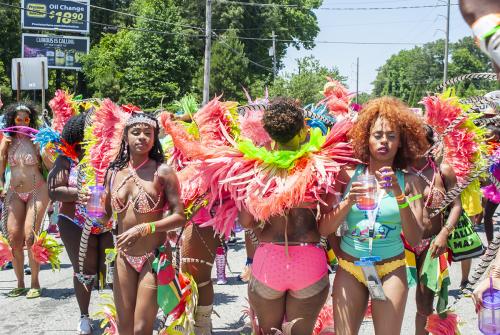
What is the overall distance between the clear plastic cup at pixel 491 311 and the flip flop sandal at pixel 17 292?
5335 millimetres

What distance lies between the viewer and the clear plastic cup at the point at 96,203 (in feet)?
15.3

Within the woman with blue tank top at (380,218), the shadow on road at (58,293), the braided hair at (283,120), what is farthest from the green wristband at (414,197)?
the shadow on road at (58,293)

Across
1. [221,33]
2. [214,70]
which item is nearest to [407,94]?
[221,33]

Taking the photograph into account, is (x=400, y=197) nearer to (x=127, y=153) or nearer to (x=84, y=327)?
(x=127, y=153)

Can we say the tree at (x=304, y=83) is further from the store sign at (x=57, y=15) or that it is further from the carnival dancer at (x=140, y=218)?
the carnival dancer at (x=140, y=218)

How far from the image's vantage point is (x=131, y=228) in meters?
4.06

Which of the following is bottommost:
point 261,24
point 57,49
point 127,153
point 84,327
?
point 84,327

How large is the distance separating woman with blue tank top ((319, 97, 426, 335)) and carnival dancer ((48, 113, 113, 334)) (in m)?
2.39

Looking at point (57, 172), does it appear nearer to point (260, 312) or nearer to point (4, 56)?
point (260, 312)

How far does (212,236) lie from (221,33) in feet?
130

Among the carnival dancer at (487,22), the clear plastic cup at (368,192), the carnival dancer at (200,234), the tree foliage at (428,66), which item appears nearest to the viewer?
the carnival dancer at (487,22)

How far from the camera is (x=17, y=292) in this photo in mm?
6887

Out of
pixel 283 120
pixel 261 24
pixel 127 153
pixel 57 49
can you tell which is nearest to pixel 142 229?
pixel 127 153

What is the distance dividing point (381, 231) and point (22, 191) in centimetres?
479
